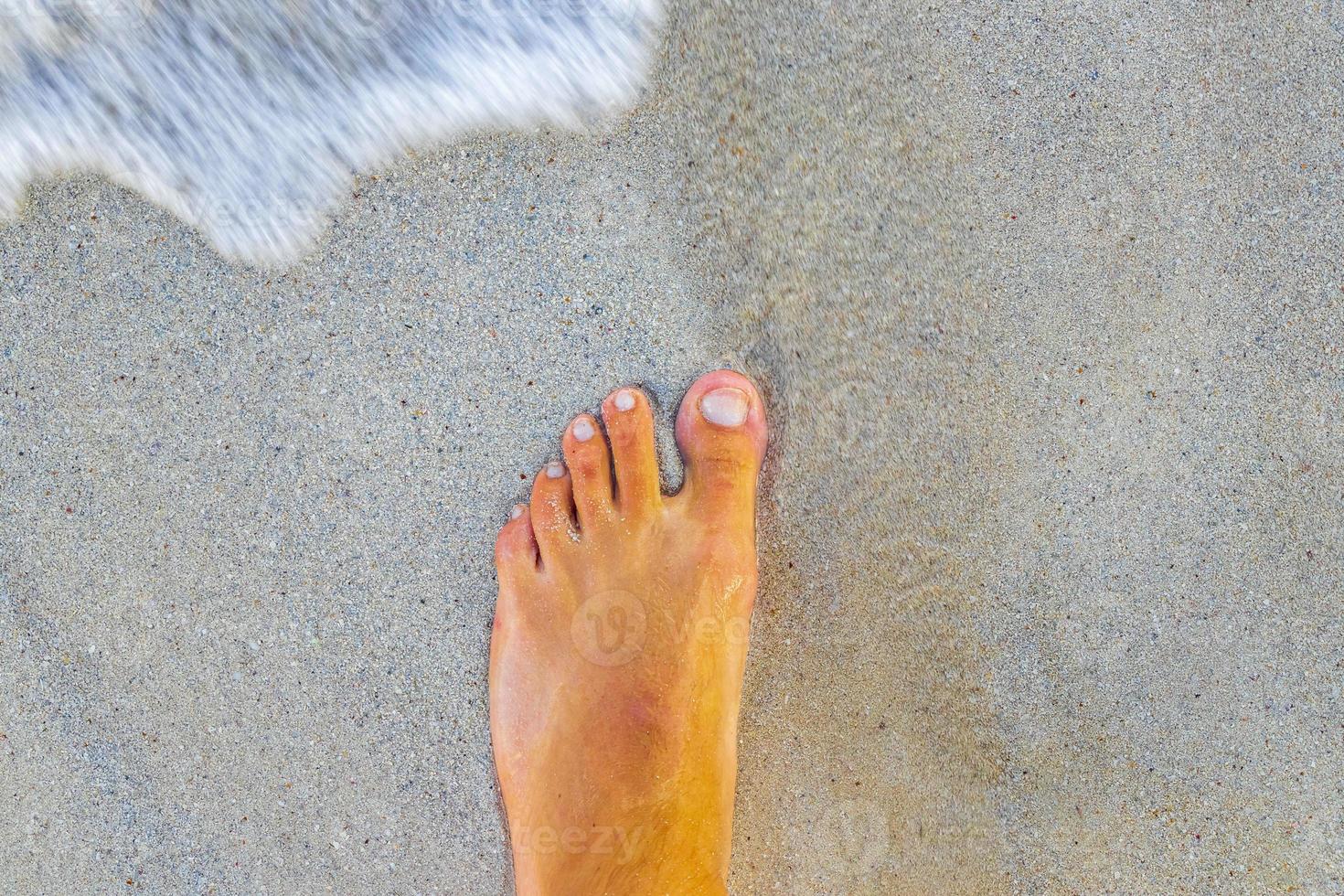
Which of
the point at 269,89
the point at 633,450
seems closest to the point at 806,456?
the point at 633,450

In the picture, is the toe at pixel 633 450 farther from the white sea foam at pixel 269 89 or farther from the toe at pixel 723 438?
the white sea foam at pixel 269 89

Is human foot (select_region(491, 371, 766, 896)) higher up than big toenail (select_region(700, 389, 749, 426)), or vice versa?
big toenail (select_region(700, 389, 749, 426))

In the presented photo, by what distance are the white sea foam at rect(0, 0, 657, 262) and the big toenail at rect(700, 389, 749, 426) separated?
2.10ft

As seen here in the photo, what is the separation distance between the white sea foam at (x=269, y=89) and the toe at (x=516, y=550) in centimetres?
73

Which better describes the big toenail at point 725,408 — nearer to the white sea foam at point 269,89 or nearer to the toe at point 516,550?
the toe at point 516,550

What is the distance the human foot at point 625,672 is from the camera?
1.57 m

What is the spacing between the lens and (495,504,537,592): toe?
1.57m

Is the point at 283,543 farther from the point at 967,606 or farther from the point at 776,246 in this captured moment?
the point at 967,606

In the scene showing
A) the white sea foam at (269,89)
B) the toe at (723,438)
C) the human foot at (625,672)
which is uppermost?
the white sea foam at (269,89)

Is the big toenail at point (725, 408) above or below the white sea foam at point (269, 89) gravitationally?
below

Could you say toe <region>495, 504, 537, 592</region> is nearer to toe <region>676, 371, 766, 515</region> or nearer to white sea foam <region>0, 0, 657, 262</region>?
toe <region>676, 371, 766, 515</region>

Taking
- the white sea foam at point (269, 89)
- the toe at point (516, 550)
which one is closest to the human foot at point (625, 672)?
the toe at point (516, 550)

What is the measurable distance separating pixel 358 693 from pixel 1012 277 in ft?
5.36

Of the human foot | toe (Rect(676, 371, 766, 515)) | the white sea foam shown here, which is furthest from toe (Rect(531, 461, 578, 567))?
the white sea foam
